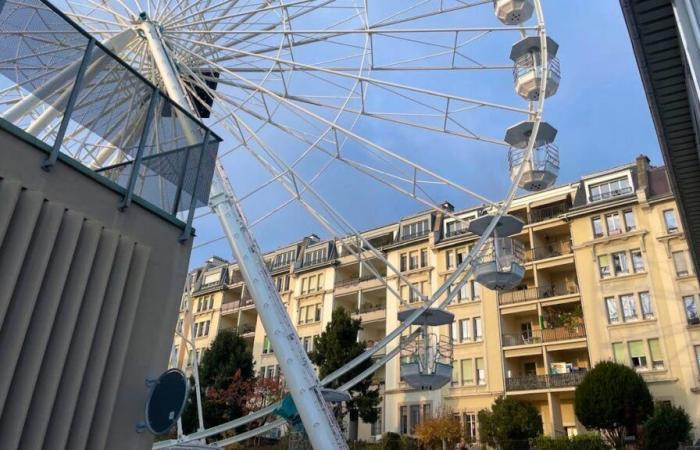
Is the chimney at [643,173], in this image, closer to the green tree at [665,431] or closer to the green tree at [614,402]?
the green tree at [614,402]

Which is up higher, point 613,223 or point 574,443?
point 613,223

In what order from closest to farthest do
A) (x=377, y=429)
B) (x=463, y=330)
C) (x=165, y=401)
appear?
(x=165, y=401)
(x=463, y=330)
(x=377, y=429)

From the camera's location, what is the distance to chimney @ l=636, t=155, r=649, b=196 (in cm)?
3570

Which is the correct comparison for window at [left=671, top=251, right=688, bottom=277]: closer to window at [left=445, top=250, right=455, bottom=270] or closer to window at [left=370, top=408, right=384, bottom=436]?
window at [left=445, top=250, right=455, bottom=270]

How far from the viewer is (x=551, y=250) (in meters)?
40.1

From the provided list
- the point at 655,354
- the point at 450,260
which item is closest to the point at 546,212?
the point at 450,260

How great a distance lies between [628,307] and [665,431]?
28.9 feet

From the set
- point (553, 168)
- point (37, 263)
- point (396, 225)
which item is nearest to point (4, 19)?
point (37, 263)

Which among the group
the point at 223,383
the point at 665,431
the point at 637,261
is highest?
the point at 637,261

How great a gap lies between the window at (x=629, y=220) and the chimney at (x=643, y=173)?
1506 millimetres

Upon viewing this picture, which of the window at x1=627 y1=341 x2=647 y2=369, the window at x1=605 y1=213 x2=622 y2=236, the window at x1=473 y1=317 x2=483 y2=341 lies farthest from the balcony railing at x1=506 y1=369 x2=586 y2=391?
the window at x1=605 y1=213 x2=622 y2=236

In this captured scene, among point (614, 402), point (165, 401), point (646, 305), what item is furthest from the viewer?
point (646, 305)

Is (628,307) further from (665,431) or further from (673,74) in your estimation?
(673,74)

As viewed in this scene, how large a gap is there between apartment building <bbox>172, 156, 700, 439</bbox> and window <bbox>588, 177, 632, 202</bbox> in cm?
7
